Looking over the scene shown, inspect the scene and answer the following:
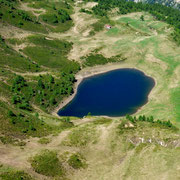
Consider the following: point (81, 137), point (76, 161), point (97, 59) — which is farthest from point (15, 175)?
point (97, 59)

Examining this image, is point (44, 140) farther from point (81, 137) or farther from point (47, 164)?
point (47, 164)

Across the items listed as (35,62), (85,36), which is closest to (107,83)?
(35,62)

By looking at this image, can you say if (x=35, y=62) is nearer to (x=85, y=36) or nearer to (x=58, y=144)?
(x=85, y=36)

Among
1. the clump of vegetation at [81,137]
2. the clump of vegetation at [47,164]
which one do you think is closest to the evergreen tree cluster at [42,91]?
the clump of vegetation at [81,137]

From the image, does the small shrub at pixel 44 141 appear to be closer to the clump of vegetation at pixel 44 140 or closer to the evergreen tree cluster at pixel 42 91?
the clump of vegetation at pixel 44 140

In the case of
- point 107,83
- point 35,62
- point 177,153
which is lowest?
point 35,62

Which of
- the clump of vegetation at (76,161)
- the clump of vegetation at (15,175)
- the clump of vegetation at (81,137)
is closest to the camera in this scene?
the clump of vegetation at (15,175)
